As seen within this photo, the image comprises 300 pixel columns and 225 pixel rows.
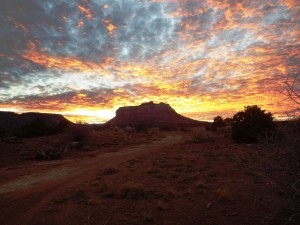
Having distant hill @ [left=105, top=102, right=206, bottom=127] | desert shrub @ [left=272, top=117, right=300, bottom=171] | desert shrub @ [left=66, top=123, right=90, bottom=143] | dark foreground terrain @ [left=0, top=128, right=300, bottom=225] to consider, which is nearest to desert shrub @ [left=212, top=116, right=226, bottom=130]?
desert shrub @ [left=66, top=123, right=90, bottom=143]

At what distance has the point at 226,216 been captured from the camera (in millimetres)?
6078

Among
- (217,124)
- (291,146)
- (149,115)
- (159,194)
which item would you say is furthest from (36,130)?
(149,115)

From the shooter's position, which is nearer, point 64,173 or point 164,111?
point 64,173

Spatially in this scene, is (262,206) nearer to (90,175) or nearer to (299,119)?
(299,119)

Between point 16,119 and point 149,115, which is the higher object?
point 149,115

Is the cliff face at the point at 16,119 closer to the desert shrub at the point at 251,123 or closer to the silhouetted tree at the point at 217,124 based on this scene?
the silhouetted tree at the point at 217,124

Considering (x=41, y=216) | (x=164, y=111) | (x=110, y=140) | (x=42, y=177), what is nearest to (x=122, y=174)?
(x=42, y=177)

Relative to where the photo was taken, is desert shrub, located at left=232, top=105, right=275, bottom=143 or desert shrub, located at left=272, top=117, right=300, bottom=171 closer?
desert shrub, located at left=272, top=117, right=300, bottom=171

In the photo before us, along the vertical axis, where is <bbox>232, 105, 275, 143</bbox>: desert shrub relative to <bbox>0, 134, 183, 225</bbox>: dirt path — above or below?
above

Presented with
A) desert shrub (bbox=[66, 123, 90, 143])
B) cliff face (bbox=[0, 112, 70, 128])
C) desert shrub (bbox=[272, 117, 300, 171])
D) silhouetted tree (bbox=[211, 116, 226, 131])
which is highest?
cliff face (bbox=[0, 112, 70, 128])

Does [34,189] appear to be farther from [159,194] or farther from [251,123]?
[251,123]

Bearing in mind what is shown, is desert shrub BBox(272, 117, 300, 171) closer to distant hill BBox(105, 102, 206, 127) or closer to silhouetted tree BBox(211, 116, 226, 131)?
silhouetted tree BBox(211, 116, 226, 131)

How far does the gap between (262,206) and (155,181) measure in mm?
4135

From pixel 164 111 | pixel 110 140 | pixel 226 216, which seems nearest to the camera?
pixel 226 216
